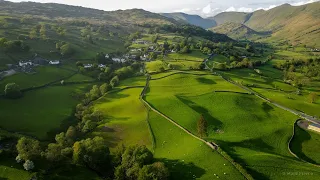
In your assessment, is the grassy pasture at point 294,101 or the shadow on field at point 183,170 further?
the grassy pasture at point 294,101

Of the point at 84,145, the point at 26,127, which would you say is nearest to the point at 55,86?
the point at 26,127

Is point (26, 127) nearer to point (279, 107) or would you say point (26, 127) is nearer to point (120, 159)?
point (120, 159)

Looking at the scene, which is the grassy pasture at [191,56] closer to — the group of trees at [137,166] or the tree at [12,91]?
the tree at [12,91]

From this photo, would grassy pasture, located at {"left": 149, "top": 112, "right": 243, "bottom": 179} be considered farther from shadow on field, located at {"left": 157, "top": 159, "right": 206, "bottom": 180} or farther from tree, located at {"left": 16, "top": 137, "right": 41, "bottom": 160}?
tree, located at {"left": 16, "top": 137, "right": 41, "bottom": 160}

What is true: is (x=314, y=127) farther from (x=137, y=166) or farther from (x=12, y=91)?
(x=12, y=91)

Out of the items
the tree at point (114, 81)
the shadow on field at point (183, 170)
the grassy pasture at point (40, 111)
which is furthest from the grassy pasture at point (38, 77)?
the shadow on field at point (183, 170)

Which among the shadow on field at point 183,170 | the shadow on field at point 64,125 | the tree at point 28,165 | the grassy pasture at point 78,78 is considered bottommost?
the shadow on field at point 64,125

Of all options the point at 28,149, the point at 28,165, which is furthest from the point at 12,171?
the point at 28,149
